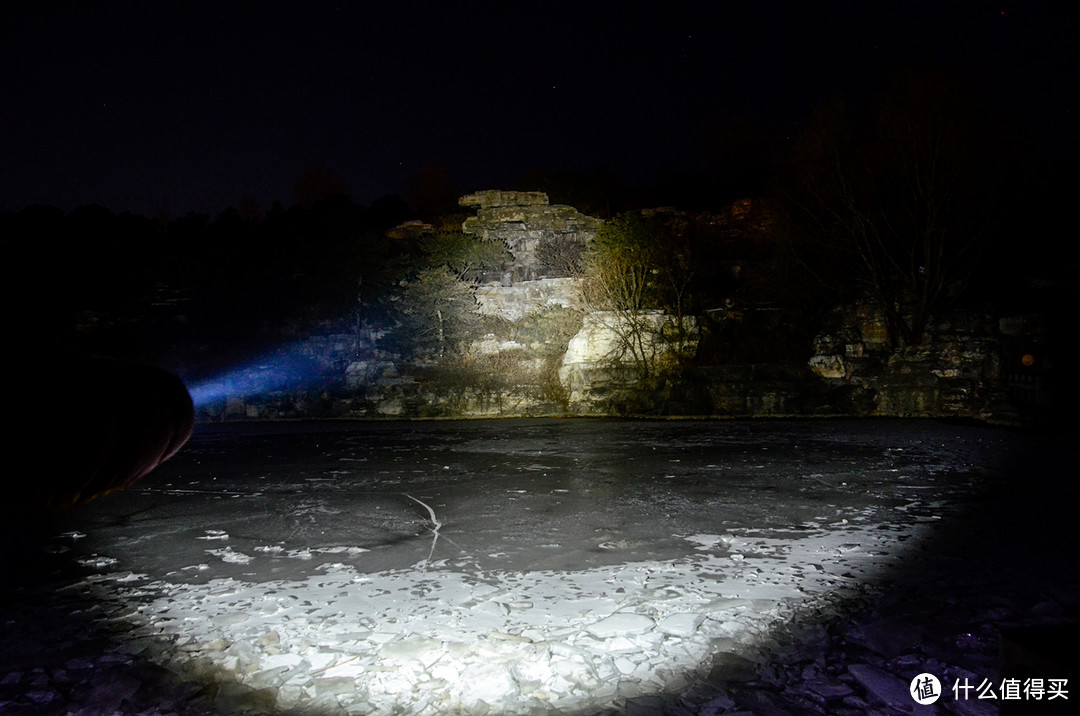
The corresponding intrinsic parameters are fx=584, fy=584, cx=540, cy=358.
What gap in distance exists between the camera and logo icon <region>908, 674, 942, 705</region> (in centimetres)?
179

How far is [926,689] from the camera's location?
184cm

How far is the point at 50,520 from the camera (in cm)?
451

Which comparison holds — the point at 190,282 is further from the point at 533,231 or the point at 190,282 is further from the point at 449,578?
the point at 449,578

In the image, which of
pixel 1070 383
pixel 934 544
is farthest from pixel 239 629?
pixel 1070 383

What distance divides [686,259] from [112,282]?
21.0 m

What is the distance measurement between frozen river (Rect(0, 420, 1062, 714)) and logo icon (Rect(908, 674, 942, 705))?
1.65 ft

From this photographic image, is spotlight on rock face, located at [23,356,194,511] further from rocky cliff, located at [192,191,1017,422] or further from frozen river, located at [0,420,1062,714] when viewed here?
rocky cliff, located at [192,191,1017,422]

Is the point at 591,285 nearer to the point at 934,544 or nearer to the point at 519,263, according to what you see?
the point at 519,263

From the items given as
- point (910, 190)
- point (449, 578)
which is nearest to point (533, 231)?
point (910, 190)

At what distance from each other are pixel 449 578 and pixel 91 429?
2.45m

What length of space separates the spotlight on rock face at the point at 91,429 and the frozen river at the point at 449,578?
137 cm

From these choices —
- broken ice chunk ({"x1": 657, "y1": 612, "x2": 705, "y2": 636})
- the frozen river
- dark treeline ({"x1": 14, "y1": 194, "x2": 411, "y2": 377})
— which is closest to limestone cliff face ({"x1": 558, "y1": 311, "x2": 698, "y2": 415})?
dark treeline ({"x1": 14, "y1": 194, "x2": 411, "y2": 377})

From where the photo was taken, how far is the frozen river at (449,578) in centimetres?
195

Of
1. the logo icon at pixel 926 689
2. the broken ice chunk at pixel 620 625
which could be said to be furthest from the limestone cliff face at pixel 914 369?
the broken ice chunk at pixel 620 625
